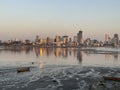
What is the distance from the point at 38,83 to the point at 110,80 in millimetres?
15569

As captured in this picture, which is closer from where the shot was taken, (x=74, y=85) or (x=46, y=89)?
(x=46, y=89)

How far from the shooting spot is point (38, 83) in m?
43.7

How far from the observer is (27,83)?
43.2 metres

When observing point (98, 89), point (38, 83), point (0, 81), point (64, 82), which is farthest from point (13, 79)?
point (98, 89)

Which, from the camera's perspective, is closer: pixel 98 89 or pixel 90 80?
pixel 98 89

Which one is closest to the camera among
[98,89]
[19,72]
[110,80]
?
[98,89]

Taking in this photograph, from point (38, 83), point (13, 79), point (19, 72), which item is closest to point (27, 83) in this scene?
point (38, 83)

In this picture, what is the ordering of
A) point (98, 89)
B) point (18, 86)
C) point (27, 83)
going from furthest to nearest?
1. point (27, 83)
2. point (18, 86)
3. point (98, 89)

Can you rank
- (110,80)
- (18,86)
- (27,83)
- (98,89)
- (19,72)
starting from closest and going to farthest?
(98,89) < (18,86) < (27,83) < (110,80) < (19,72)

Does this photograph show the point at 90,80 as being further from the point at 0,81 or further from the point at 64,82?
the point at 0,81

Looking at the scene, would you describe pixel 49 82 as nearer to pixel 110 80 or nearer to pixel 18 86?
pixel 18 86

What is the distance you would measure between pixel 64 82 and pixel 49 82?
310 cm

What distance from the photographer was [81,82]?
45.2 m

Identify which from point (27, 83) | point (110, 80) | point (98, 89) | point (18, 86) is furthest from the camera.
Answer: point (110, 80)
